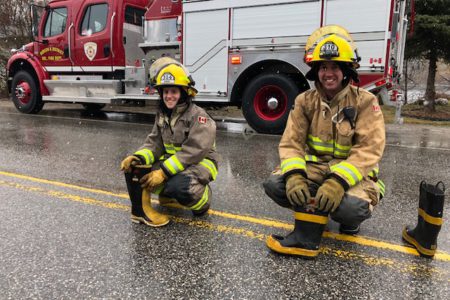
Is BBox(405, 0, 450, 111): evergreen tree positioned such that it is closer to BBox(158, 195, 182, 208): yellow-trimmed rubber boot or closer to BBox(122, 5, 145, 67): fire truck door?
BBox(122, 5, 145, 67): fire truck door

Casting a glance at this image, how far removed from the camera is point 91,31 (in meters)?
9.31

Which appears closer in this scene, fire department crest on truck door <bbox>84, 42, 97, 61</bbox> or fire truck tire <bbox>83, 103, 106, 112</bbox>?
fire department crest on truck door <bbox>84, 42, 97, 61</bbox>

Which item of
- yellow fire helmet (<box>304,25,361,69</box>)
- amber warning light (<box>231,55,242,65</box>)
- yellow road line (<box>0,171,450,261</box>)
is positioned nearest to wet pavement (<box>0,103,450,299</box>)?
yellow road line (<box>0,171,450,261</box>)

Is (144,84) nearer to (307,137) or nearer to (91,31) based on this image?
(91,31)

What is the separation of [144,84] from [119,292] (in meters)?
7.35

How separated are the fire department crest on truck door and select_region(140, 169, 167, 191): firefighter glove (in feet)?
23.8

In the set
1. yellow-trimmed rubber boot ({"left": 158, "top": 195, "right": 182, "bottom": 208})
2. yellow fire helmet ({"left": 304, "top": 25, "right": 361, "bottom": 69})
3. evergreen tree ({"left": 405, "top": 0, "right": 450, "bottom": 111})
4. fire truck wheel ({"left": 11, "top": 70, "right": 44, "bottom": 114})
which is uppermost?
evergreen tree ({"left": 405, "top": 0, "right": 450, "bottom": 111})

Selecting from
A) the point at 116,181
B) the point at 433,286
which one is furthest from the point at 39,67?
the point at 433,286

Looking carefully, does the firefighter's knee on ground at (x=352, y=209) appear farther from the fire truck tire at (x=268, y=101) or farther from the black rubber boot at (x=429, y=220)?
the fire truck tire at (x=268, y=101)

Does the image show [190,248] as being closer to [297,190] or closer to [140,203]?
[140,203]

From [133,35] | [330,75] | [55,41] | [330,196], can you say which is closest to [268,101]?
[133,35]

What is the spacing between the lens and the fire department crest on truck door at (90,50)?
927 cm

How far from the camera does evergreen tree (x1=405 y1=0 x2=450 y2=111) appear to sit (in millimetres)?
12094

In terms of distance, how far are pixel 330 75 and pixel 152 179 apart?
142 cm
